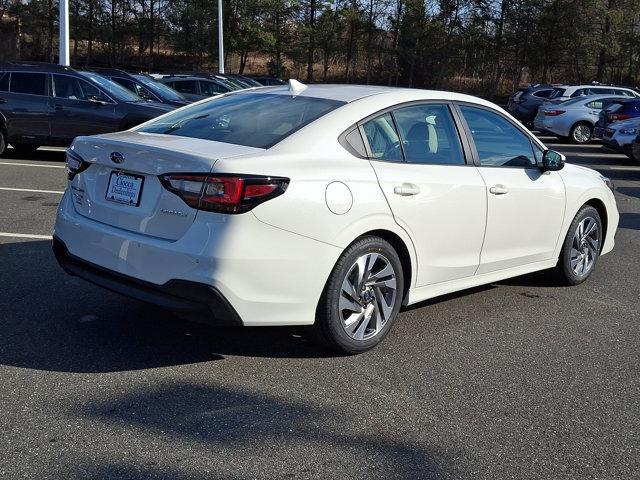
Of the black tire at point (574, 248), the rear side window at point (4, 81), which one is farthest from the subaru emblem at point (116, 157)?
the rear side window at point (4, 81)

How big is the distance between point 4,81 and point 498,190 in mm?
11127

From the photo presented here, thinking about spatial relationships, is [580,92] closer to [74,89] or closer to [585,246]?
[74,89]

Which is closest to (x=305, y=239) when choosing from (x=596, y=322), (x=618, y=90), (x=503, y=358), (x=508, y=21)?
(x=503, y=358)

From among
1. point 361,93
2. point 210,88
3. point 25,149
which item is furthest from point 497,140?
point 210,88

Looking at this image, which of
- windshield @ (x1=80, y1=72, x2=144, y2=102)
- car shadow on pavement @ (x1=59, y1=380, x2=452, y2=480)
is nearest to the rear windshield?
car shadow on pavement @ (x1=59, y1=380, x2=452, y2=480)

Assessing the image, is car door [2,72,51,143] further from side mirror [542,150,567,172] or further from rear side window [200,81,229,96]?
side mirror [542,150,567,172]

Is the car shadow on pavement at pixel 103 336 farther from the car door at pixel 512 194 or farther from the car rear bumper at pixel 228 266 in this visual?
the car door at pixel 512 194

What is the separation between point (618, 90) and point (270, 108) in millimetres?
23742

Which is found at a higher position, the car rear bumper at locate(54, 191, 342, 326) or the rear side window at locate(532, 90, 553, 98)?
the rear side window at locate(532, 90, 553, 98)

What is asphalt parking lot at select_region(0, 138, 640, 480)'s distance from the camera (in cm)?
333

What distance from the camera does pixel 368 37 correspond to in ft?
161

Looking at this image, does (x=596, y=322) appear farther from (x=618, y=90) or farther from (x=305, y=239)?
(x=618, y=90)

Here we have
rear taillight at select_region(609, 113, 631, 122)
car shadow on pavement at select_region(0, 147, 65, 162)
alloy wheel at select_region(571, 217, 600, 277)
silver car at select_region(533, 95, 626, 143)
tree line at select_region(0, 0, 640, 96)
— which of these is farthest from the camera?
tree line at select_region(0, 0, 640, 96)

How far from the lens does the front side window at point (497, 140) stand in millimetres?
5434
